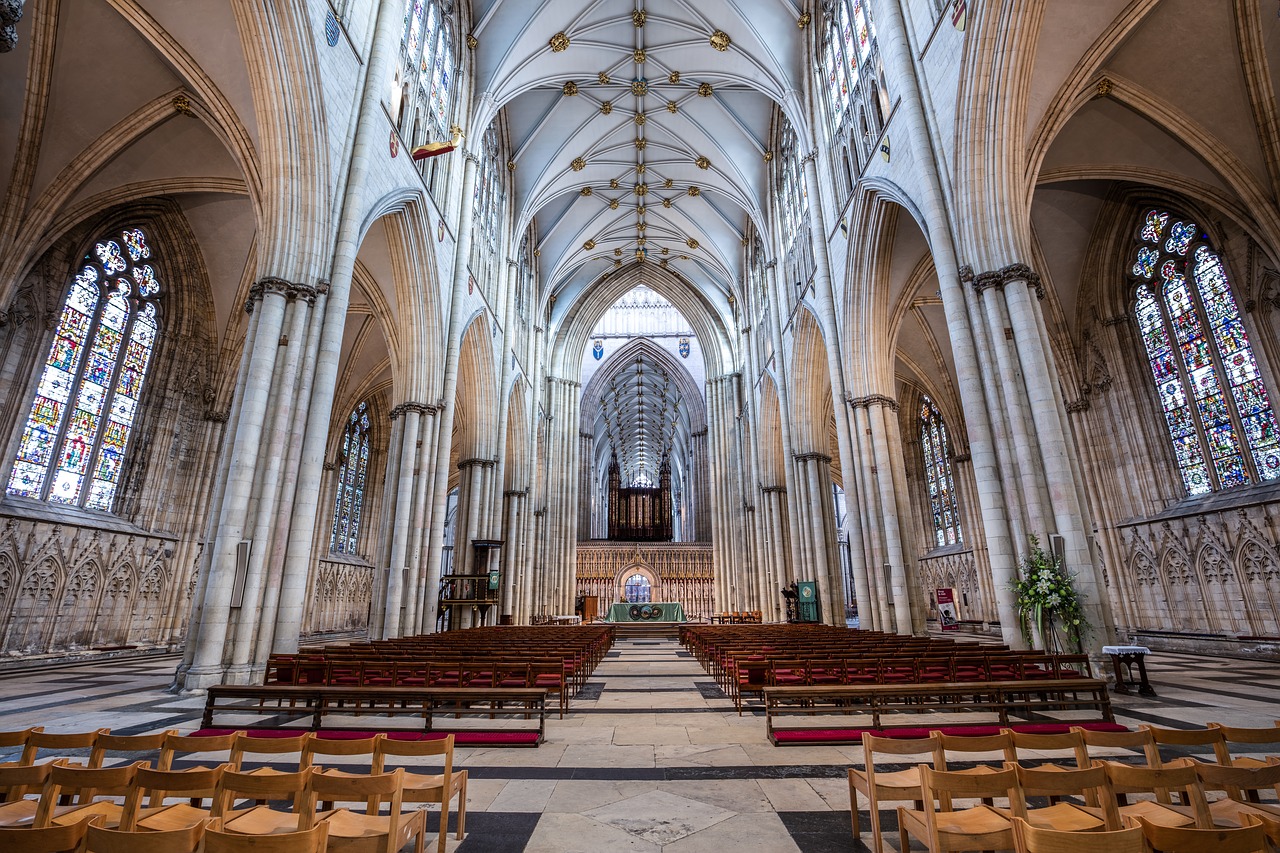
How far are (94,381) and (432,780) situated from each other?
18.2 m

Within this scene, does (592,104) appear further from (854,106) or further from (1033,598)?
(1033,598)

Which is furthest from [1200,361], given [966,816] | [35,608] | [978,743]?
[35,608]

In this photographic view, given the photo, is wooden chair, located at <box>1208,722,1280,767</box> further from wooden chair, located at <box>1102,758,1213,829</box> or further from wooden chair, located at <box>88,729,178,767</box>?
wooden chair, located at <box>88,729,178,767</box>

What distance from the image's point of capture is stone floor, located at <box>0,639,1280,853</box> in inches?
124

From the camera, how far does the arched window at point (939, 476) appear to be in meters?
25.6

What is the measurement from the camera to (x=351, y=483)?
88.4 ft


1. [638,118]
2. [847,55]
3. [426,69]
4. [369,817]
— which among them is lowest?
[369,817]

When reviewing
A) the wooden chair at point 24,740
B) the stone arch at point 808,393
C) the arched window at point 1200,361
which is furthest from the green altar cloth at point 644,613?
the wooden chair at point 24,740

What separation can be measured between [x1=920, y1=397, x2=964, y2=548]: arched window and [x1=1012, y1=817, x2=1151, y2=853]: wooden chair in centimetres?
2591

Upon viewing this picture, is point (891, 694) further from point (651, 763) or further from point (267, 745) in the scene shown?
Result: point (267, 745)

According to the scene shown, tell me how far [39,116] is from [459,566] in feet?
51.4

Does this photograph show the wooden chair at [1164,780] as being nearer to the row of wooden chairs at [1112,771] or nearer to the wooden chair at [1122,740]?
the row of wooden chairs at [1112,771]

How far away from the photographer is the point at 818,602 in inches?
736

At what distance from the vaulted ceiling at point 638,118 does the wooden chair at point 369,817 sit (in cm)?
2107
